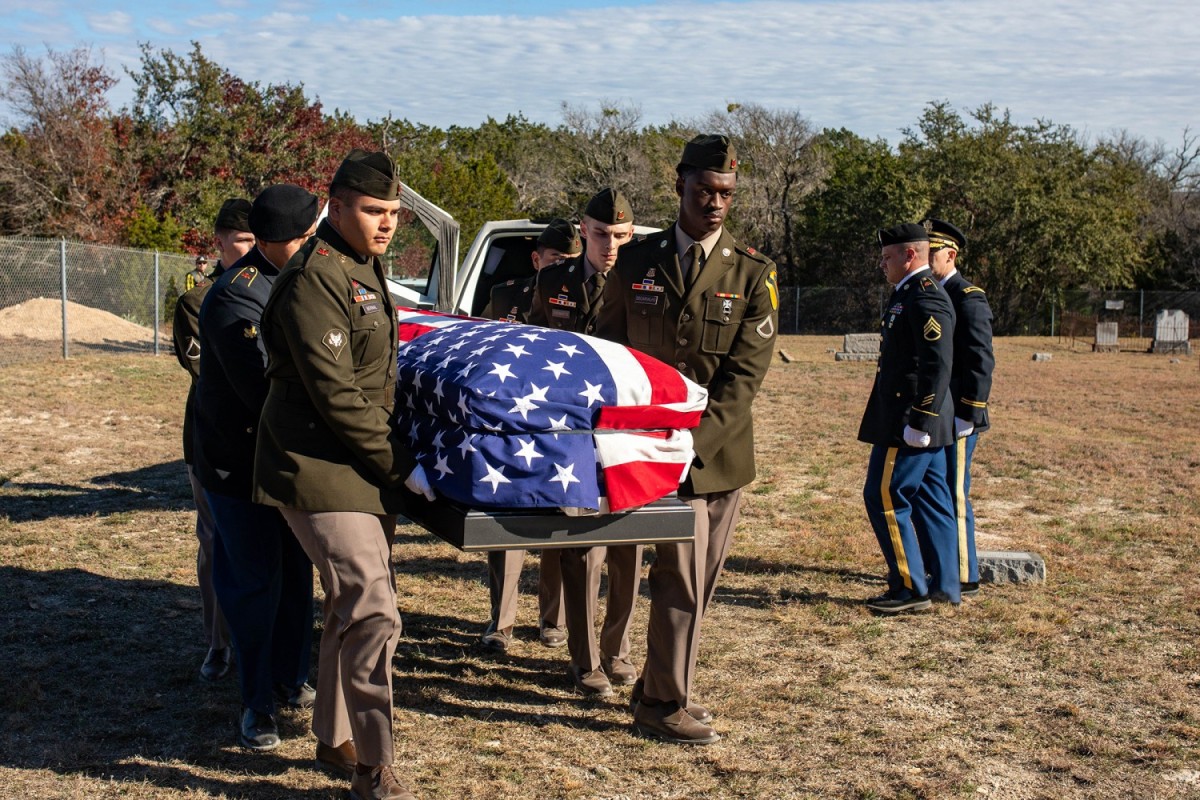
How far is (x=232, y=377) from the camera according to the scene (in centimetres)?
432

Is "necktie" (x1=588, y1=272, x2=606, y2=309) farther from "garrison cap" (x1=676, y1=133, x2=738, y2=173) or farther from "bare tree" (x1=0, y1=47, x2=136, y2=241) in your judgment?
"bare tree" (x1=0, y1=47, x2=136, y2=241)

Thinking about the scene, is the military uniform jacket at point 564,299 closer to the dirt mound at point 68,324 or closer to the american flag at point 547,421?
the american flag at point 547,421

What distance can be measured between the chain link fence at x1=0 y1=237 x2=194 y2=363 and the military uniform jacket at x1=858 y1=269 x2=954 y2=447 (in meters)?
16.7

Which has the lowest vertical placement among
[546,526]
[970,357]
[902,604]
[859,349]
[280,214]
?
[902,604]

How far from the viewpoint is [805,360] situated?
24.9 meters

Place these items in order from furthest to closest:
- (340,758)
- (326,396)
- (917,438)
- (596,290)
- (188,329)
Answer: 1. (917,438)
2. (596,290)
3. (188,329)
4. (340,758)
5. (326,396)

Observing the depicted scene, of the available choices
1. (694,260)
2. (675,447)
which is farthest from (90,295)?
(675,447)

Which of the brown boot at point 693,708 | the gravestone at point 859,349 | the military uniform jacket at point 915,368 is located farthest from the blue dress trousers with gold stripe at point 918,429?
the gravestone at point 859,349

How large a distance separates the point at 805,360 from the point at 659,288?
20.8 metres

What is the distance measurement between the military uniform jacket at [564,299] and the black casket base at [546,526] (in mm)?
1969

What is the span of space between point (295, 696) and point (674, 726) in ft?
5.22

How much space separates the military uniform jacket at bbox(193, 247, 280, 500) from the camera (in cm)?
431

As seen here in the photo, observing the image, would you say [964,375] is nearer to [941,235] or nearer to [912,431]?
[912,431]

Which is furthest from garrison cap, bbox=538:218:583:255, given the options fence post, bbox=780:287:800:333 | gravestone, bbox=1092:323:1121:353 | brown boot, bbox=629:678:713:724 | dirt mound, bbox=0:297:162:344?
fence post, bbox=780:287:800:333
